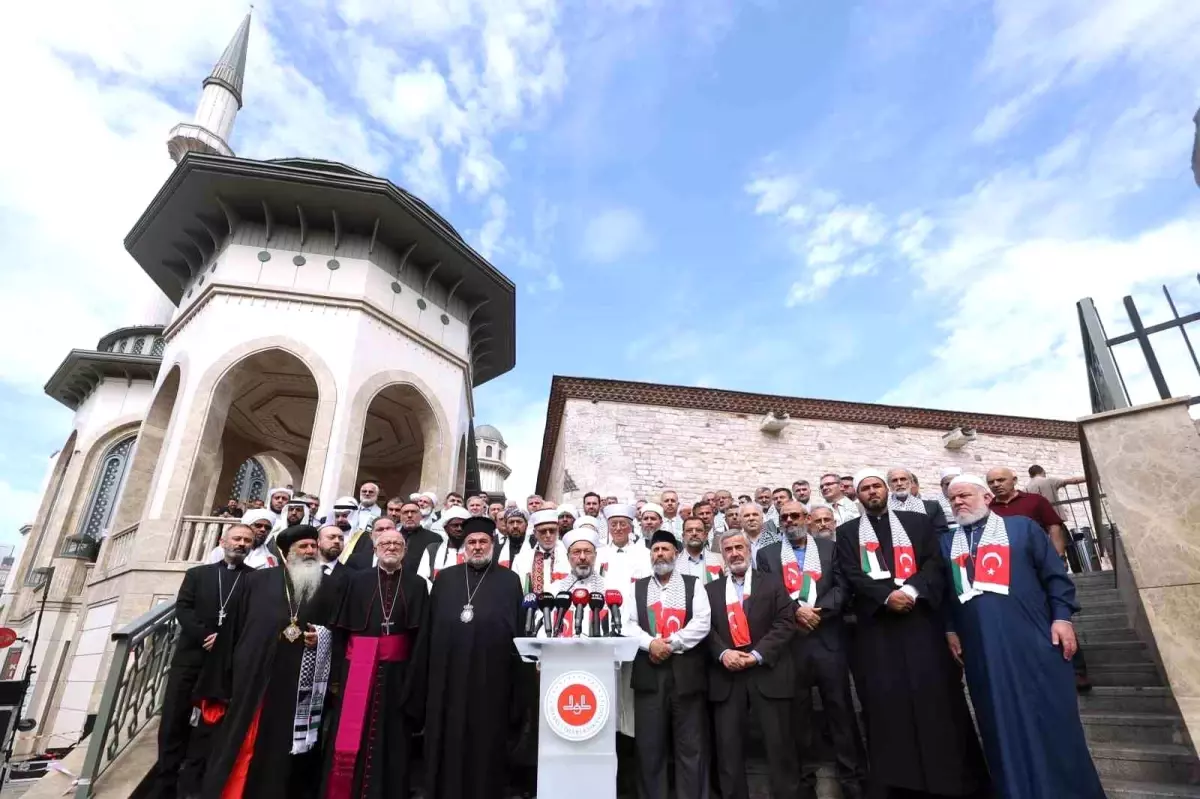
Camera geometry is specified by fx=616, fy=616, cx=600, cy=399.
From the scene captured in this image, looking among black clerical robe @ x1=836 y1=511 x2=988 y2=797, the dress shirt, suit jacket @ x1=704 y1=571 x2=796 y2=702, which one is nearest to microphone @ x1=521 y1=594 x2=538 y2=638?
the dress shirt

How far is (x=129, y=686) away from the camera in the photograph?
4488mm

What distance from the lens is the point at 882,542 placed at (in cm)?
397

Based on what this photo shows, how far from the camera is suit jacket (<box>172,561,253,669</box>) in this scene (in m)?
4.29

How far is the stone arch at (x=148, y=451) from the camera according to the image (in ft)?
33.2

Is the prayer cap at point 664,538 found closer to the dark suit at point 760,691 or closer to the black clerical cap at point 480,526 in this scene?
the dark suit at point 760,691

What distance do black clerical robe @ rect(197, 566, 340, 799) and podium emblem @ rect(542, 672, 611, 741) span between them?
6.17 feet

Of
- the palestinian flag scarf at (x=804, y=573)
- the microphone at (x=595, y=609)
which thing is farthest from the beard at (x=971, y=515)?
Answer: the microphone at (x=595, y=609)

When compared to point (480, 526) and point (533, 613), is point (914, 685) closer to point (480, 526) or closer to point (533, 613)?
point (533, 613)

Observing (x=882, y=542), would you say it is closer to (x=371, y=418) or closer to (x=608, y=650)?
(x=608, y=650)

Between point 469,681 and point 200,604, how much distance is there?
7.44 ft

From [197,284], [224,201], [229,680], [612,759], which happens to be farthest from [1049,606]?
[197,284]

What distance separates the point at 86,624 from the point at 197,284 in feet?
20.2

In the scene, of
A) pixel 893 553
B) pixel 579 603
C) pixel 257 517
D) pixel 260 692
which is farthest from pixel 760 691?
pixel 257 517

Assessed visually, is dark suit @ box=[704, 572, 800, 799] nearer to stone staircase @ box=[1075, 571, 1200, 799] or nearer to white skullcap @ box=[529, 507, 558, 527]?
white skullcap @ box=[529, 507, 558, 527]
